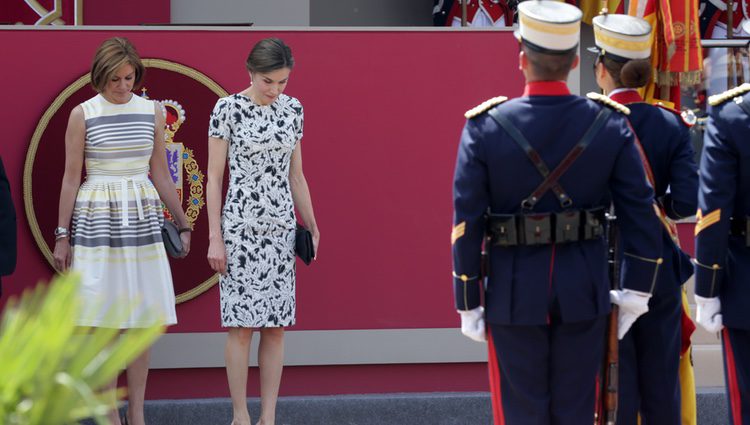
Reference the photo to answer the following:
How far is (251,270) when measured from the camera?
5164mm

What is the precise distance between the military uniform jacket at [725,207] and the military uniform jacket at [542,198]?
0.34 m

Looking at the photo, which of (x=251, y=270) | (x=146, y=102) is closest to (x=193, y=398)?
(x=251, y=270)

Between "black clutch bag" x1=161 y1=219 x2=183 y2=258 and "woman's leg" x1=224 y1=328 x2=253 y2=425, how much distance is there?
40 centimetres

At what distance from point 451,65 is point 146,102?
149cm

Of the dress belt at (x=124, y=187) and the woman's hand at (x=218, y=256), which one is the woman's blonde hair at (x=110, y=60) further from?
the woman's hand at (x=218, y=256)

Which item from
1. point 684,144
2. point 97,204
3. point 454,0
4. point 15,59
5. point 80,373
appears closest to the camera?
point 80,373

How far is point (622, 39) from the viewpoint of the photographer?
14.5ft

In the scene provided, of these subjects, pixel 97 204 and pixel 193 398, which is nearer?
pixel 97 204

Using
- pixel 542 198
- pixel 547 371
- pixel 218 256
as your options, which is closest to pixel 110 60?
pixel 218 256

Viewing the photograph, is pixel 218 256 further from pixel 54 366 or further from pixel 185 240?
pixel 54 366

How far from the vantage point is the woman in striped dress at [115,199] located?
16.8 ft

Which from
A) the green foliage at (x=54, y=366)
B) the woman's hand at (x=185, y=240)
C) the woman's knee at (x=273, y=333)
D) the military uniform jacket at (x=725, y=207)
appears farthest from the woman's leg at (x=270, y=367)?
the green foliage at (x=54, y=366)

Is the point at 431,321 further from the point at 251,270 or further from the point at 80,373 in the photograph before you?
the point at 80,373

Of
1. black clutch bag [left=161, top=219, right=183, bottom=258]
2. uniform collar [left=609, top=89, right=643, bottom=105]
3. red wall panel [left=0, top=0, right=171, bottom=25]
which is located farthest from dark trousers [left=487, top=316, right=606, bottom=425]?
red wall panel [left=0, top=0, right=171, bottom=25]
